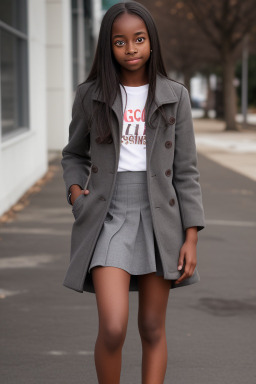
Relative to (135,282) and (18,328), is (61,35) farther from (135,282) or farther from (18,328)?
(135,282)

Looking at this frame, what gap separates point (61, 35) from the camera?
848 inches

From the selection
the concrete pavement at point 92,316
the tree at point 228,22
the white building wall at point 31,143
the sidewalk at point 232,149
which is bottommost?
the sidewalk at point 232,149

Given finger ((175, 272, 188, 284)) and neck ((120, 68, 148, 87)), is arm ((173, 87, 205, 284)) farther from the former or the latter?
neck ((120, 68, 148, 87))

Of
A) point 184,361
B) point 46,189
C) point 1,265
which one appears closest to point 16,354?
point 184,361

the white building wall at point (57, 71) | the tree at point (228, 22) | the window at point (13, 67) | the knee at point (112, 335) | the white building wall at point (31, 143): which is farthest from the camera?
the tree at point (228, 22)

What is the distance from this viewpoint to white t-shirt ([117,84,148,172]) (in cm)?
340

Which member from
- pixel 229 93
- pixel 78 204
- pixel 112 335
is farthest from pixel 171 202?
pixel 229 93

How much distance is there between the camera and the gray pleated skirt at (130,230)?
3330 millimetres

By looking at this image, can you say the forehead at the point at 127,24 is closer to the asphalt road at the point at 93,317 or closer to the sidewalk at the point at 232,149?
the asphalt road at the point at 93,317

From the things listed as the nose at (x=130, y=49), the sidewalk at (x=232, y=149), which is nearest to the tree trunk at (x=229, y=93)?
the sidewalk at (x=232, y=149)

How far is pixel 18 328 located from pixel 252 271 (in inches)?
95.5

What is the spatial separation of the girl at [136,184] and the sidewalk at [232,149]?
1200cm

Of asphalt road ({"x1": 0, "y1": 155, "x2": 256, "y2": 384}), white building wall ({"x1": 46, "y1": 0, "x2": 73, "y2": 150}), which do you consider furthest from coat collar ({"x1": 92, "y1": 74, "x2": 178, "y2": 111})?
white building wall ({"x1": 46, "y1": 0, "x2": 73, "y2": 150})

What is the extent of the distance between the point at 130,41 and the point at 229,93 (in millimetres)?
32427
